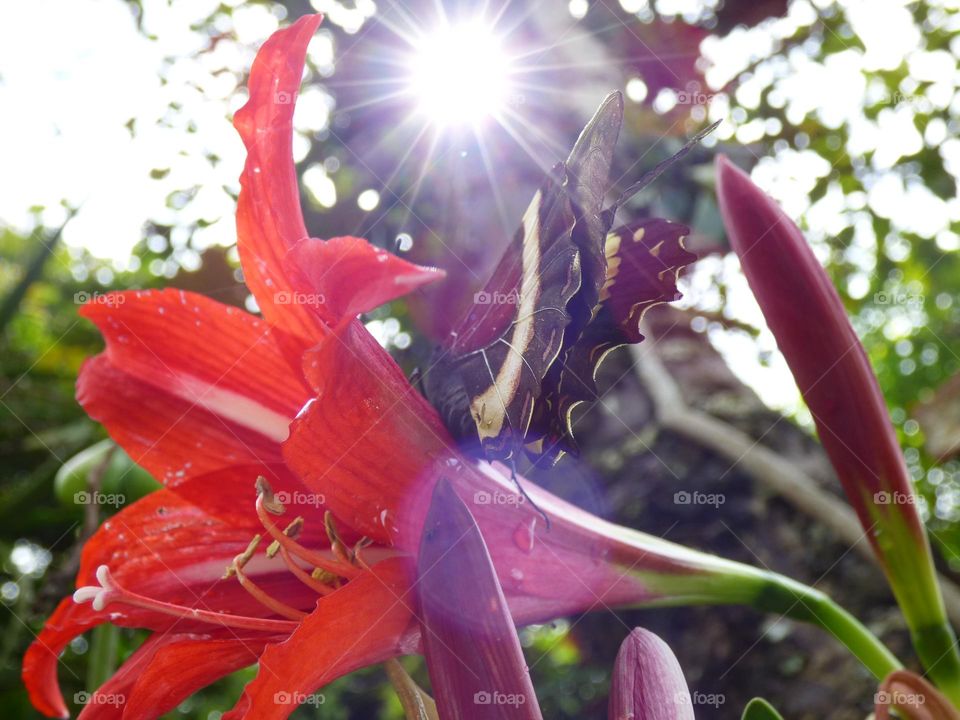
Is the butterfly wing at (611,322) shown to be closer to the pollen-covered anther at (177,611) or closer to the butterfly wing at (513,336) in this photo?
the butterfly wing at (513,336)

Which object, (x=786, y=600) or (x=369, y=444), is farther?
(x=786, y=600)

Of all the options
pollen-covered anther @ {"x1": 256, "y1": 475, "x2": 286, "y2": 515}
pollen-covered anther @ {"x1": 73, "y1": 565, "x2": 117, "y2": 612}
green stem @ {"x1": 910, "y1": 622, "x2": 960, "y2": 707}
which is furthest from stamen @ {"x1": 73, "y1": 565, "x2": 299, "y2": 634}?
green stem @ {"x1": 910, "y1": 622, "x2": 960, "y2": 707}

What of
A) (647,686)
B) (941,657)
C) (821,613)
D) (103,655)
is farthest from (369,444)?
(103,655)

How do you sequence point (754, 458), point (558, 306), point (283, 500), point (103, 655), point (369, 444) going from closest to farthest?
1. point (558, 306)
2. point (369, 444)
3. point (283, 500)
4. point (103, 655)
5. point (754, 458)

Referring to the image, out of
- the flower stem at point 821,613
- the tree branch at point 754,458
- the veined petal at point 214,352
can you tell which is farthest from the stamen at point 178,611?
the tree branch at point 754,458

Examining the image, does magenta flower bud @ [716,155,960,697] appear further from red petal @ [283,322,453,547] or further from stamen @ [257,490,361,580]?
stamen @ [257,490,361,580]

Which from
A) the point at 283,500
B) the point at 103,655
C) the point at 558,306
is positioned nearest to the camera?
the point at 558,306

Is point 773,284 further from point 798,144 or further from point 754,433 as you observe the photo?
point 798,144

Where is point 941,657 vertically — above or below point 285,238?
below

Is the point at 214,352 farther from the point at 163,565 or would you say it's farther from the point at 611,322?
the point at 611,322
